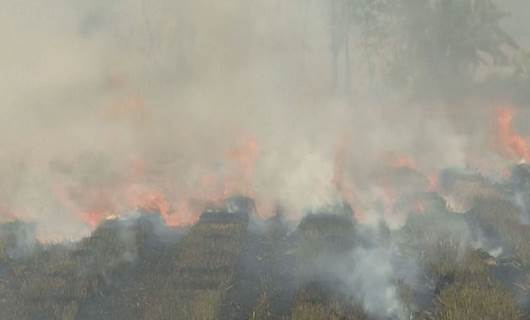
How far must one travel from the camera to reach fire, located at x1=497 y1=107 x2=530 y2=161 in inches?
1699

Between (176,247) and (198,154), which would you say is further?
(198,154)

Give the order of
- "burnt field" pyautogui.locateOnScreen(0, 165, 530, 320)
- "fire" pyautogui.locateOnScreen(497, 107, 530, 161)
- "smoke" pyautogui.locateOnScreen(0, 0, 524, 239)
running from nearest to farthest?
"burnt field" pyautogui.locateOnScreen(0, 165, 530, 320) → "smoke" pyautogui.locateOnScreen(0, 0, 524, 239) → "fire" pyautogui.locateOnScreen(497, 107, 530, 161)

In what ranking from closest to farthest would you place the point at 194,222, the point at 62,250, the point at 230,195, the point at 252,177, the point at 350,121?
the point at 62,250 → the point at 194,222 → the point at 230,195 → the point at 252,177 → the point at 350,121

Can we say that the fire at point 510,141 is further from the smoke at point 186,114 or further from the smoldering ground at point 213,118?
the smoke at point 186,114

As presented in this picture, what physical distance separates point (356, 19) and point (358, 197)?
32.3 m

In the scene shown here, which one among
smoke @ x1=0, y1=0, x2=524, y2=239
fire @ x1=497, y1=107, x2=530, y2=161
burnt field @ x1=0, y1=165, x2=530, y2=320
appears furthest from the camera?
fire @ x1=497, y1=107, x2=530, y2=161

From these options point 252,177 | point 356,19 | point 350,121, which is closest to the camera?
point 252,177

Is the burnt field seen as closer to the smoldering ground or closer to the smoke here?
the smoldering ground

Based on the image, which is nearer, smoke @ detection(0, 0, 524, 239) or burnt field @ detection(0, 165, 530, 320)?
burnt field @ detection(0, 165, 530, 320)

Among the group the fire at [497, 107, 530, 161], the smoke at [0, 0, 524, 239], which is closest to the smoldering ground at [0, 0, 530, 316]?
the smoke at [0, 0, 524, 239]

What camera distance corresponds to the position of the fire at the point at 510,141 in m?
43.2

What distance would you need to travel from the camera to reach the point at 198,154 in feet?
139

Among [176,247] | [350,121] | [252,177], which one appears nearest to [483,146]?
[350,121]

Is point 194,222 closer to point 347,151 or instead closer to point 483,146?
point 347,151
